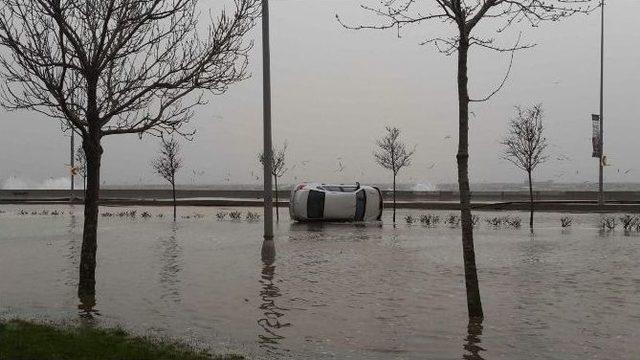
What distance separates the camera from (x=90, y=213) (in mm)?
10141

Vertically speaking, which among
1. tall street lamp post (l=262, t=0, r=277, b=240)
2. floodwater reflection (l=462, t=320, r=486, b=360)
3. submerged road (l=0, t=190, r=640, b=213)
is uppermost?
tall street lamp post (l=262, t=0, r=277, b=240)

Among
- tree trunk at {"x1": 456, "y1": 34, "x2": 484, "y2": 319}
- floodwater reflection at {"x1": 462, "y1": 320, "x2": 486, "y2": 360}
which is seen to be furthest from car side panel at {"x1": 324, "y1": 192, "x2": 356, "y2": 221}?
floodwater reflection at {"x1": 462, "y1": 320, "x2": 486, "y2": 360}

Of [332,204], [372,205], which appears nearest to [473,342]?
[332,204]

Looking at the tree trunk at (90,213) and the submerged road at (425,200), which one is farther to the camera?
the submerged road at (425,200)

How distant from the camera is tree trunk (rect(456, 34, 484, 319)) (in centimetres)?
839

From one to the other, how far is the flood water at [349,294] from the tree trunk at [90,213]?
404 millimetres

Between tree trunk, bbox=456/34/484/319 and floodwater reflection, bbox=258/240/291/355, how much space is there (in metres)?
2.53

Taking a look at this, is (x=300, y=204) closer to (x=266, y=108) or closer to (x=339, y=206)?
(x=339, y=206)

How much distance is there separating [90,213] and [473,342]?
6281 millimetres

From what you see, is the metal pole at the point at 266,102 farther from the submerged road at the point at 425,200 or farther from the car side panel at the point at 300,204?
the submerged road at the point at 425,200

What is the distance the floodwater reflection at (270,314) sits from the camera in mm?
7353

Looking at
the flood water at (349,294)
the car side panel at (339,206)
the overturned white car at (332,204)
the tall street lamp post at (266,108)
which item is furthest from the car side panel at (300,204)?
the tall street lamp post at (266,108)

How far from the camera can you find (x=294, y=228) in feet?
84.8

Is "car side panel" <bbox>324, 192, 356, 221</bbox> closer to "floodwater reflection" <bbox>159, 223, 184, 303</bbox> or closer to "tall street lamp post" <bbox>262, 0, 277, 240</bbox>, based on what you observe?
"floodwater reflection" <bbox>159, 223, 184, 303</bbox>
